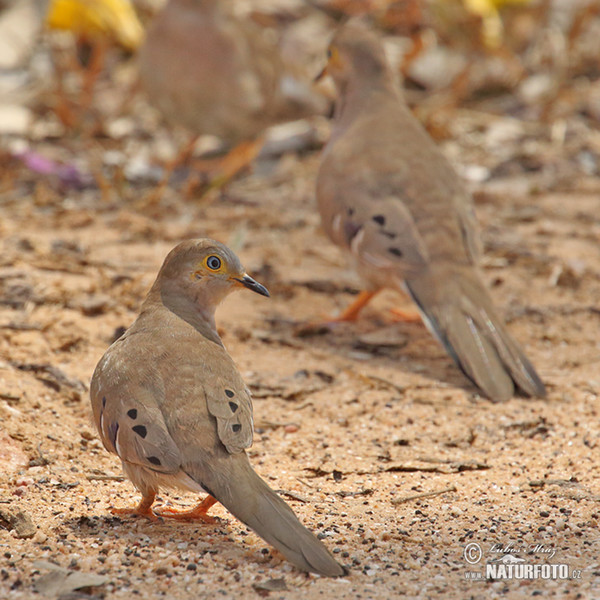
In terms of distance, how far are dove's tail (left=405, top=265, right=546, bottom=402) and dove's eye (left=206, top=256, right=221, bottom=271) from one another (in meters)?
1.42

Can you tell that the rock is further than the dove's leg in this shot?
No

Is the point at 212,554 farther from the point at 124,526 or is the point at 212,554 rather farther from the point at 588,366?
the point at 588,366

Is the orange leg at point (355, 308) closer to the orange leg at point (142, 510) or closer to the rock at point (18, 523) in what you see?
the orange leg at point (142, 510)

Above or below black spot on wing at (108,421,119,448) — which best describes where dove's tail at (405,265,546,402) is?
below

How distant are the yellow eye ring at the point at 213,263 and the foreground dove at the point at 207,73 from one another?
3.71 m

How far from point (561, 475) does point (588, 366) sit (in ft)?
3.99

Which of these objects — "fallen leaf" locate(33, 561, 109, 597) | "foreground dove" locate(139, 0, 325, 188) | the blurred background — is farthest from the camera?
the blurred background

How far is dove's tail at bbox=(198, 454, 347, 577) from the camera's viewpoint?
2713mm

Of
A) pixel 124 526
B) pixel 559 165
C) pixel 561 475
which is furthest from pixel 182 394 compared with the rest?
pixel 559 165

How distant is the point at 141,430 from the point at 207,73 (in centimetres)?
461

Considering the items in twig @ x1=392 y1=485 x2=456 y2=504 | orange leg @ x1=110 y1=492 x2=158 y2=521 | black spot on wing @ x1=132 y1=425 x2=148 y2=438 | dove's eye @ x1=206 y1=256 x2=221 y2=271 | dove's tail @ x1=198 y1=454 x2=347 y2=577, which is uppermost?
dove's eye @ x1=206 y1=256 x2=221 y2=271

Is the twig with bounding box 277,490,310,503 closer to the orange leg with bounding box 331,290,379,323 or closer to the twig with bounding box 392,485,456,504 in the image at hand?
the twig with bounding box 392,485,456,504

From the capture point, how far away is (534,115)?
9070mm

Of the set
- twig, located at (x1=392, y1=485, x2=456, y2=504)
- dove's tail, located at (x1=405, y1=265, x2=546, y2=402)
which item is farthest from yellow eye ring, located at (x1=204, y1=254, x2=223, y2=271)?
dove's tail, located at (x1=405, y1=265, x2=546, y2=402)
